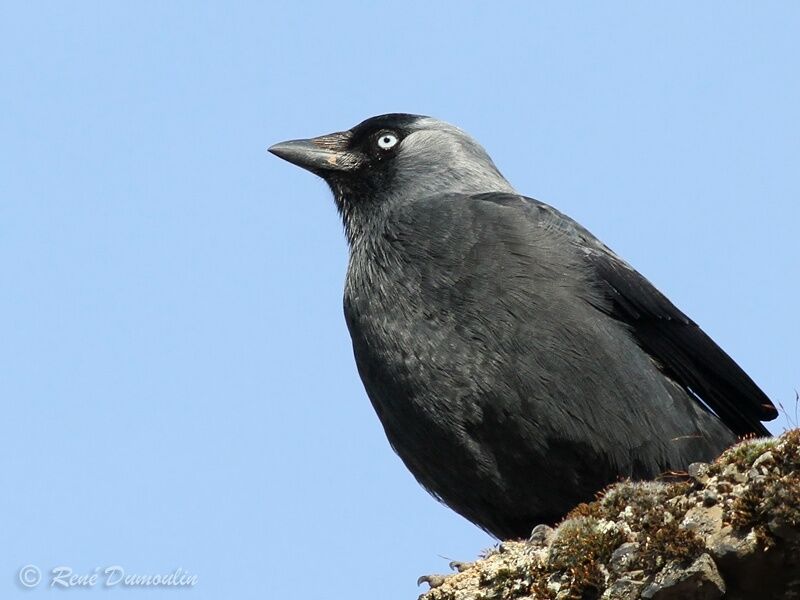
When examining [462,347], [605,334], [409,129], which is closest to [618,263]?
[605,334]

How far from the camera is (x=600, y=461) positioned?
8023mm

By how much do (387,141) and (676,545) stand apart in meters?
5.55

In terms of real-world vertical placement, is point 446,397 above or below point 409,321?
below

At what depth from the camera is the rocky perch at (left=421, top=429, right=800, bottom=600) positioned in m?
5.53

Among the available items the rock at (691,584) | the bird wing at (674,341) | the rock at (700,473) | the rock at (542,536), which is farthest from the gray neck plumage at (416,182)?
the rock at (691,584)

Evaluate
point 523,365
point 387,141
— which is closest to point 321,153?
point 387,141

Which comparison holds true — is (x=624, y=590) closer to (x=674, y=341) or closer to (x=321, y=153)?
(x=674, y=341)

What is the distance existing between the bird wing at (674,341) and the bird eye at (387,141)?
191 cm

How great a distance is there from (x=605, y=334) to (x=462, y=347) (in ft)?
3.13

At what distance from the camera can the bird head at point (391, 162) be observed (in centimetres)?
998

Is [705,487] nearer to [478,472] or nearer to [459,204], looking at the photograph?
[478,472]

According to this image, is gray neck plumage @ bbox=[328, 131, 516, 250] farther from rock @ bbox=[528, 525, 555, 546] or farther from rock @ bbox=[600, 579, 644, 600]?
rock @ bbox=[600, 579, 644, 600]

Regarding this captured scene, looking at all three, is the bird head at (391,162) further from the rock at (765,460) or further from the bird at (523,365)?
the rock at (765,460)

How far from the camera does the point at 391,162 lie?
34.0 feet
